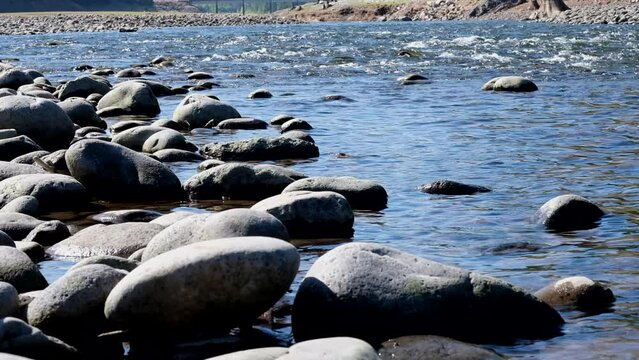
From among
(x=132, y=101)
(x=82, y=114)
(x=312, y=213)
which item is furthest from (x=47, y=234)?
(x=132, y=101)

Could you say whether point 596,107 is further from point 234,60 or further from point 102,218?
point 234,60

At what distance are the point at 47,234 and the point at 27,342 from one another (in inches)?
115

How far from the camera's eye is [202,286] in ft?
18.2

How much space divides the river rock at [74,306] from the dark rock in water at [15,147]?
6219 millimetres

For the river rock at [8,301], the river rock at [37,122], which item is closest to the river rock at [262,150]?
the river rock at [37,122]

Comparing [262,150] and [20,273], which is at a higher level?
[20,273]

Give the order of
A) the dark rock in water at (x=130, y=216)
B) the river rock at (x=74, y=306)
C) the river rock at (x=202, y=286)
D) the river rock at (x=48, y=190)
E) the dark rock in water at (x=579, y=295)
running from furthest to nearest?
1. the river rock at (x=48, y=190)
2. the dark rock in water at (x=130, y=216)
3. the dark rock in water at (x=579, y=295)
4. the river rock at (x=74, y=306)
5. the river rock at (x=202, y=286)

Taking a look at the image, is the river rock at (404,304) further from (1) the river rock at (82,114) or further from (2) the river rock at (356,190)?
(1) the river rock at (82,114)

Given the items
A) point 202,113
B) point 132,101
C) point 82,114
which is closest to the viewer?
point 82,114

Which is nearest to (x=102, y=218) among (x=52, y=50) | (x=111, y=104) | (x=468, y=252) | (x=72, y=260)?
(x=72, y=260)

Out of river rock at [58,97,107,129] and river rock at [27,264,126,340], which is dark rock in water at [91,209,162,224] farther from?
river rock at [58,97,107,129]

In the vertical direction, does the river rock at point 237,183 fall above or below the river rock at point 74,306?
below

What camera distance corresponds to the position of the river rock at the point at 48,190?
9.41m

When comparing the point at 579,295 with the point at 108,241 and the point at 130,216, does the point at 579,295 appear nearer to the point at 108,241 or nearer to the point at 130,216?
the point at 108,241
